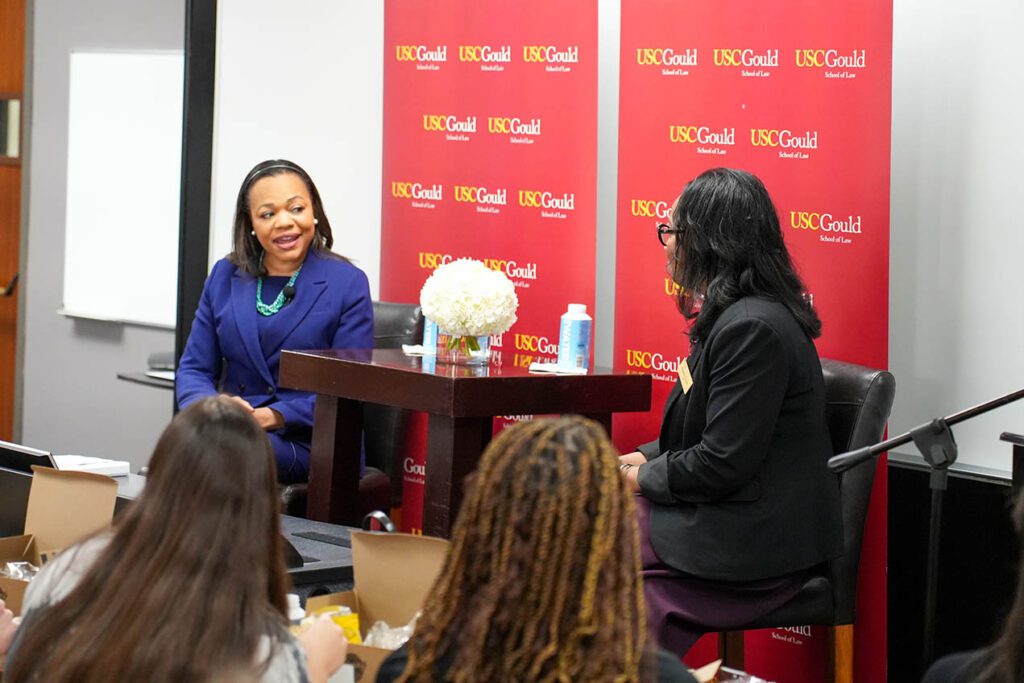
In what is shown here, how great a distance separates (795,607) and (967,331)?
99 centimetres

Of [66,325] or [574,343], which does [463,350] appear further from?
[66,325]

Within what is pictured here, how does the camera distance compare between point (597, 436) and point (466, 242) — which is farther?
point (466, 242)

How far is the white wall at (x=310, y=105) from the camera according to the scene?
5035mm

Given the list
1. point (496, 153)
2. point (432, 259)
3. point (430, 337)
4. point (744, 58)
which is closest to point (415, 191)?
point (432, 259)

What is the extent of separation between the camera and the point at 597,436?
1.47 meters

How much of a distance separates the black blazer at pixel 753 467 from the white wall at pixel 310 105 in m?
2.18

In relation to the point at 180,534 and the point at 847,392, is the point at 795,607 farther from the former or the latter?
the point at 180,534

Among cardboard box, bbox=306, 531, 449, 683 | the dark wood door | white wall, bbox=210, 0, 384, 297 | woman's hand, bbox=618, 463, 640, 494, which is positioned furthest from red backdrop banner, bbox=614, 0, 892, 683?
the dark wood door

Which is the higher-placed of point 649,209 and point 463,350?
point 649,209

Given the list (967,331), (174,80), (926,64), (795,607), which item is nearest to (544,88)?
(926,64)

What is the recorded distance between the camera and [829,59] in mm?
3557

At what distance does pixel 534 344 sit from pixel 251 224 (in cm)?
97

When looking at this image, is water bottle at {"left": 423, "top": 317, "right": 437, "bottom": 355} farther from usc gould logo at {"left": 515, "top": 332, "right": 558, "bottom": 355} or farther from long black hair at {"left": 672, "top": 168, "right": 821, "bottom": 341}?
long black hair at {"left": 672, "top": 168, "right": 821, "bottom": 341}

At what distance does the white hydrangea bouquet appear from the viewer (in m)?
3.44
